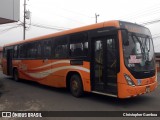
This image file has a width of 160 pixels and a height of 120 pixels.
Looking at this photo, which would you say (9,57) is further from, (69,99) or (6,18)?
(69,99)

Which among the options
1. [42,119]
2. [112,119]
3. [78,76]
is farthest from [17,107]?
[112,119]

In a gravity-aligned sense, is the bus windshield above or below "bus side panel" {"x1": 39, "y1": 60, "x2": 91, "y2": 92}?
above

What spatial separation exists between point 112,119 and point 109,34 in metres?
3.26

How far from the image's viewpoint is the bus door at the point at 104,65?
8344 millimetres

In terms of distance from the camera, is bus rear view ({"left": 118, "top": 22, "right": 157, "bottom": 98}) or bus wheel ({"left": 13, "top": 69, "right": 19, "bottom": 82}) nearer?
bus rear view ({"left": 118, "top": 22, "right": 157, "bottom": 98})

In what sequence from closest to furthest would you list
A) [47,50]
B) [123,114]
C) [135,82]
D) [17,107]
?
[123,114] → [135,82] → [17,107] → [47,50]

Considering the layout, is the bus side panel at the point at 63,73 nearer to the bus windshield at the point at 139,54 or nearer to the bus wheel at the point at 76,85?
the bus wheel at the point at 76,85

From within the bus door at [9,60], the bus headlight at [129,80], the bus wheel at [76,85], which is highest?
the bus door at [9,60]

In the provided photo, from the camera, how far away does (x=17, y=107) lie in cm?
855

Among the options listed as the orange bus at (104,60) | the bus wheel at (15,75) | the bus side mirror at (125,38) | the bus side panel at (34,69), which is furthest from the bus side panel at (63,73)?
the bus wheel at (15,75)

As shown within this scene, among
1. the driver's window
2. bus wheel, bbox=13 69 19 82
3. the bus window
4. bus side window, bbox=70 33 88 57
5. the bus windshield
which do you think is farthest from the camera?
bus wheel, bbox=13 69 19 82

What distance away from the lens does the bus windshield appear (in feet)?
26.6

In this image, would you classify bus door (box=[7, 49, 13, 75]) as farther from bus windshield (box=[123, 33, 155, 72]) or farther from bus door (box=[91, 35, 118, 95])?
bus windshield (box=[123, 33, 155, 72])

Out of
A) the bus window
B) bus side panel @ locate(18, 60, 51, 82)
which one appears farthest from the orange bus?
the bus window
